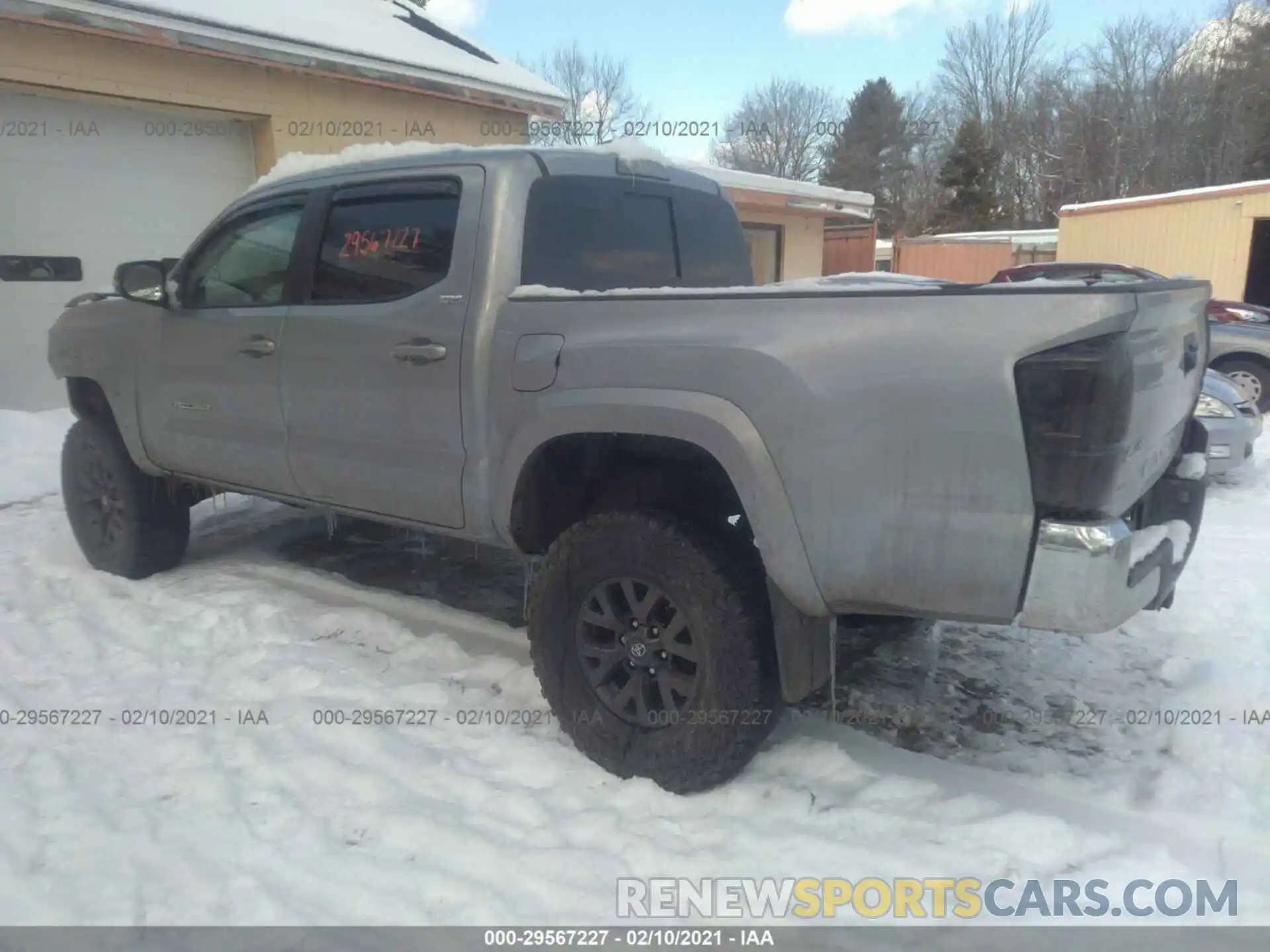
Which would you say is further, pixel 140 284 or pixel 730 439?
pixel 140 284

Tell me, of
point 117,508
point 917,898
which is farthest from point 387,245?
point 917,898

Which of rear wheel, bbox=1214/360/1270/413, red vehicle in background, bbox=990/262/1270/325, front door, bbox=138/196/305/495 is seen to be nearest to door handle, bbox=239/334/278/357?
front door, bbox=138/196/305/495

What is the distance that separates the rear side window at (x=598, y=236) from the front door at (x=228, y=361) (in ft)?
4.00

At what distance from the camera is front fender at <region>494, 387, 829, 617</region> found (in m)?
2.50

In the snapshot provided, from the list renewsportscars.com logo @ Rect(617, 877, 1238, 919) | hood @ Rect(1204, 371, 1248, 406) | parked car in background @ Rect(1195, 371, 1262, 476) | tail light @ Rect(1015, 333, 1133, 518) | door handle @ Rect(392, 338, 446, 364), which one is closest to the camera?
tail light @ Rect(1015, 333, 1133, 518)

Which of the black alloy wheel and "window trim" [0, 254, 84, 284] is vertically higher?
"window trim" [0, 254, 84, 284]

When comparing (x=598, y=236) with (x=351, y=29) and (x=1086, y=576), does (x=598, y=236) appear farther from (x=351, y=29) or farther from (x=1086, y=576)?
(x=351, y=29)

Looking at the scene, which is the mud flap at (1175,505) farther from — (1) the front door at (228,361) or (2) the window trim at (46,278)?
(2) the window trim at (46,278)

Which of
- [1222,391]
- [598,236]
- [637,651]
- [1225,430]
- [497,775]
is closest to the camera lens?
[637,651]

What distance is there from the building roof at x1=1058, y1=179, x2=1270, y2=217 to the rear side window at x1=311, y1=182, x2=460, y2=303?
53.5 ft

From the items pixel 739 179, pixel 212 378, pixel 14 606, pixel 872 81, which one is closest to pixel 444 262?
pixel 212 378

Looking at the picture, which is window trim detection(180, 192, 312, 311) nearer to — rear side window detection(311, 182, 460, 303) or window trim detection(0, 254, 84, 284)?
rear side window detection(311, 182, 460, 303)

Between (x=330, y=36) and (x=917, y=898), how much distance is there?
9735 millimetres

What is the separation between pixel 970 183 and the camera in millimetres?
41188
